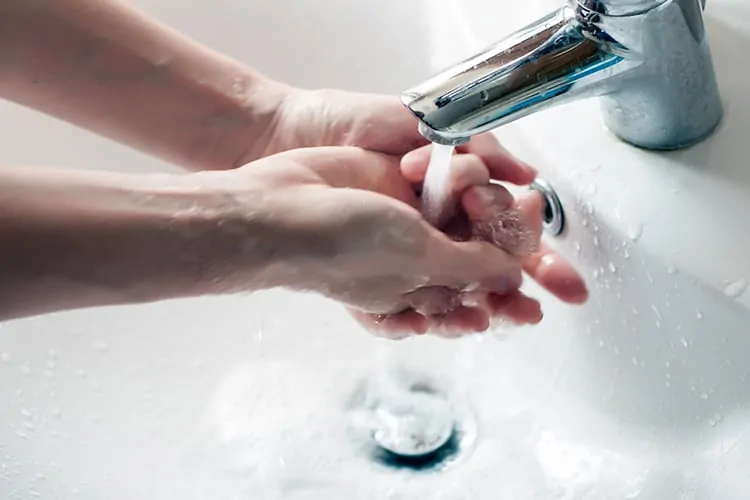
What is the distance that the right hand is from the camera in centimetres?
44

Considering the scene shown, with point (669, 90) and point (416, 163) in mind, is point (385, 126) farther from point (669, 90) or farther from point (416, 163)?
point (669, 90)

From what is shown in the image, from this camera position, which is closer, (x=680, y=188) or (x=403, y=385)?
(x=680, y=188)

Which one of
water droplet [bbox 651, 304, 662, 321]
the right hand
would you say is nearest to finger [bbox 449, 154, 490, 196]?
the right hand

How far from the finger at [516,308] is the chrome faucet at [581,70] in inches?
4.3

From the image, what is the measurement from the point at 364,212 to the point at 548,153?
0.09m

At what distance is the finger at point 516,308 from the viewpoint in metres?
0.51

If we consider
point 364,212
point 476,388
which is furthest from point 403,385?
point 364,212

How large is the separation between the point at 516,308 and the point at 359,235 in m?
0.10

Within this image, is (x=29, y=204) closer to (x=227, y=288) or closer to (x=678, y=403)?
(x=227, y=288)

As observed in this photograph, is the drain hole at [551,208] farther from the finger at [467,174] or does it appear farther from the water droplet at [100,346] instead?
the water droplet at [100,346]

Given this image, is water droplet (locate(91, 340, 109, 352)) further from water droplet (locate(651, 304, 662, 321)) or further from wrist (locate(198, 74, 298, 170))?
water droplet (locate(651, 304, 662, 321))

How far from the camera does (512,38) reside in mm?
403

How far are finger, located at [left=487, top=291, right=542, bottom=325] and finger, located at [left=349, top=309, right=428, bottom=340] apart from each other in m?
0.04

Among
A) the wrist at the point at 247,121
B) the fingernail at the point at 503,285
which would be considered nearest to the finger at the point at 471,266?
the fingernail at the point at 503,285
